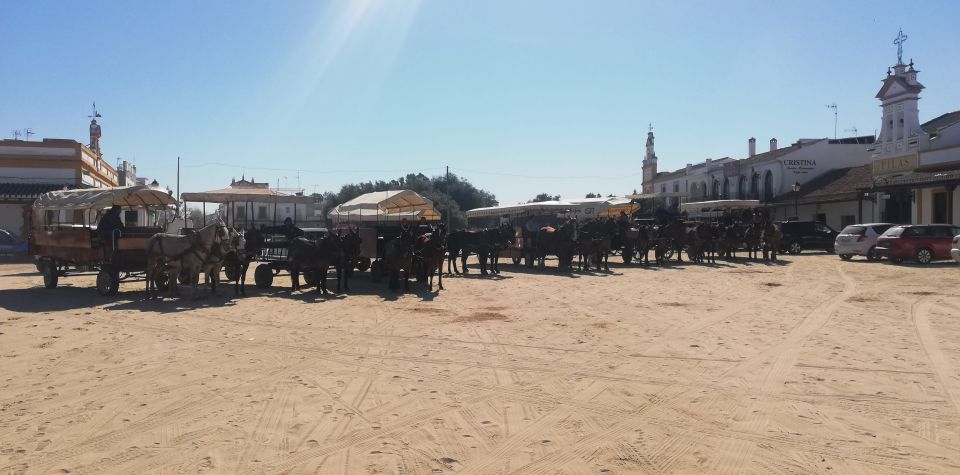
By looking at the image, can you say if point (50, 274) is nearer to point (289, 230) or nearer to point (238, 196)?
point (238, 196)

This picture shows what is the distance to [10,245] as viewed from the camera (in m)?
29.4

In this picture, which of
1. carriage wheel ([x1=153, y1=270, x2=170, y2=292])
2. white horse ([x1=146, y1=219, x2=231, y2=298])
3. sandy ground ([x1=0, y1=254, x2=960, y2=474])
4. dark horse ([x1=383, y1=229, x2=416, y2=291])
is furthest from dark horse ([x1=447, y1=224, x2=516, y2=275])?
carriage wheel ([x1=153, y1=270, x2=170, y2=292])

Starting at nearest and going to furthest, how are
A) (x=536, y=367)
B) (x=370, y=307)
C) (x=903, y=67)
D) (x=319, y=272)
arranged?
1. (x=536, y=367)
2. (x=370, y=307)
3. (x=319, y=272)
4. (x=903, y=67)

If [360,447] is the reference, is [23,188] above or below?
above

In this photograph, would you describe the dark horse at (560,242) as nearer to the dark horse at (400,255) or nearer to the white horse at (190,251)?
the dark horse at (400,255)

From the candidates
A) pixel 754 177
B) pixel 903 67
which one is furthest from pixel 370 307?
pixel 754 177

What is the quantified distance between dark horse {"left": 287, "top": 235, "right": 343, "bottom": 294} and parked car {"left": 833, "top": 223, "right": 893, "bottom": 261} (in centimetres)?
2040

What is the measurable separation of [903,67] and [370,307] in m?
34.2

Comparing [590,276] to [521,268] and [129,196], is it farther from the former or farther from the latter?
[129,196]

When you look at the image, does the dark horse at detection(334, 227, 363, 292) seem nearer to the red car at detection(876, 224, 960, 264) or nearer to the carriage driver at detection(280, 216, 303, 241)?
the carriage driver at detection(280, 216, 303, 241)

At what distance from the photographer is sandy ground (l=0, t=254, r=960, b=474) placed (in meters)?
4.91

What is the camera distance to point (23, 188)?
105 feet

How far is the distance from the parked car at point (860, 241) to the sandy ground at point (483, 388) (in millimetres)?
13088

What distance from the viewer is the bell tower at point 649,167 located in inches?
2739
